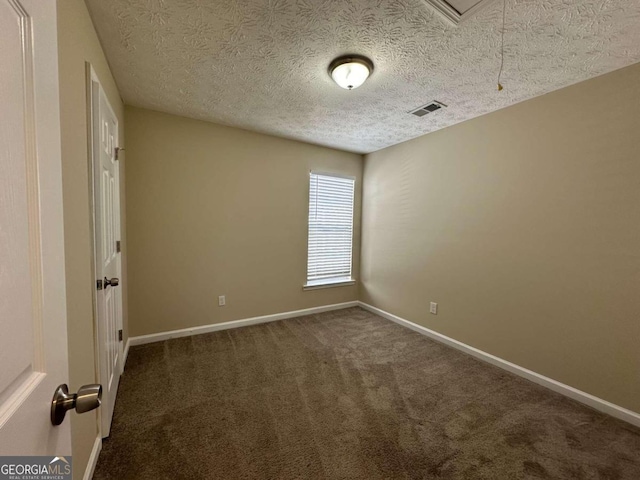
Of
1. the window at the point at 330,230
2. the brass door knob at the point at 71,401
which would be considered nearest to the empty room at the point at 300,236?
the brass door knob at the point at 71,401

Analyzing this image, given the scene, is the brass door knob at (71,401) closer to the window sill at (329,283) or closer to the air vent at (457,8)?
the air vent at (457,8)

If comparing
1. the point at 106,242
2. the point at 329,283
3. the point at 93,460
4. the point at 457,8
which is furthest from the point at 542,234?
the point at 93,460

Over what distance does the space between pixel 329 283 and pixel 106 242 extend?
280cm

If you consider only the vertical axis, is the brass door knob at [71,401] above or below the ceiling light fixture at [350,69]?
below

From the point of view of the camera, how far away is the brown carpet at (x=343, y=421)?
57.6 inches

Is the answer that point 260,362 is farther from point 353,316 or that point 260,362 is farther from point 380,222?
A: point 380,222

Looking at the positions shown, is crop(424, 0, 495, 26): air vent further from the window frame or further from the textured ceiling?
the window frame

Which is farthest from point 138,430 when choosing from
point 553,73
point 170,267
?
point 553,73

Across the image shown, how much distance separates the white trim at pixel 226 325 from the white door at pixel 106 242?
0.65 meters

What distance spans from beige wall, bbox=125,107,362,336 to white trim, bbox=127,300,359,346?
6 cm

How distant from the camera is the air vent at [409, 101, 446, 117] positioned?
2.43 meters

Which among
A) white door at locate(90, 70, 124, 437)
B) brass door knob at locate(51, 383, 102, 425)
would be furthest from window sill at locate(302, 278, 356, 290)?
brass door knob at locate(51, 383, 102, 425)

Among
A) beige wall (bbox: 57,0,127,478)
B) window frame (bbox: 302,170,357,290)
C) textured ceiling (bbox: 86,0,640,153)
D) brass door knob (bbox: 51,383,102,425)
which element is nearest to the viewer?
brass door knob (bbox: 51,383,102,425)

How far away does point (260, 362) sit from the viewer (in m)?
2.48
